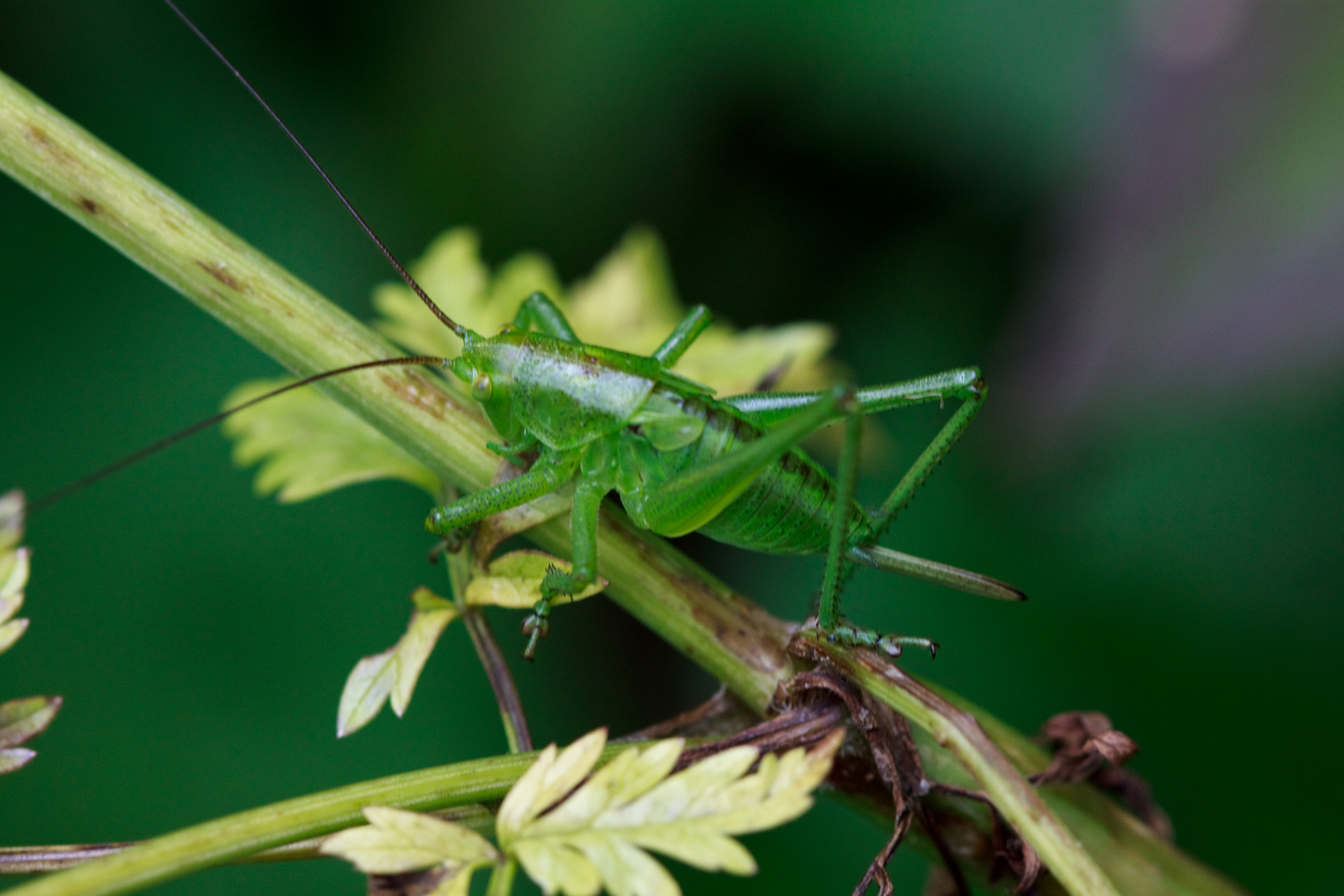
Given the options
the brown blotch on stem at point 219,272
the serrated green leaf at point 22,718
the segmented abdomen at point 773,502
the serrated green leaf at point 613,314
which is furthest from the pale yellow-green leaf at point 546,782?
the serrated green leaf at point 613,314

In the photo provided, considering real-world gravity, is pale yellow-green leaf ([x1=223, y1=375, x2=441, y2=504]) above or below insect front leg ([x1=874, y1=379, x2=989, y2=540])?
above

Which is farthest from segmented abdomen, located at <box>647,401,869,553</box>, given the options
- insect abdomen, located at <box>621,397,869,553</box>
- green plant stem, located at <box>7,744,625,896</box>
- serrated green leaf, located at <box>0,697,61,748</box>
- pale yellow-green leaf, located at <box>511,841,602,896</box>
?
serrated green leaf, located at <box>0,697,61,748</box>

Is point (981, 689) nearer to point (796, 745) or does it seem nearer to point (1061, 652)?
point (1061, 652)

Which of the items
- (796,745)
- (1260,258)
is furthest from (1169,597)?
(796,745)

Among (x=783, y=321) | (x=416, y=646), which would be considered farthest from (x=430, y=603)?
(x=783, y=321)

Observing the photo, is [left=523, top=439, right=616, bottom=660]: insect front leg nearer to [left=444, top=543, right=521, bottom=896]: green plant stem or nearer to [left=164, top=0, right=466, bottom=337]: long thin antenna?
[left=444, top=543, right=521, bottom=896]: green plant stem

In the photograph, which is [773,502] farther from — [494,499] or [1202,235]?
[1202,235]

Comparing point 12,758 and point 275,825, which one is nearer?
point 275,825
